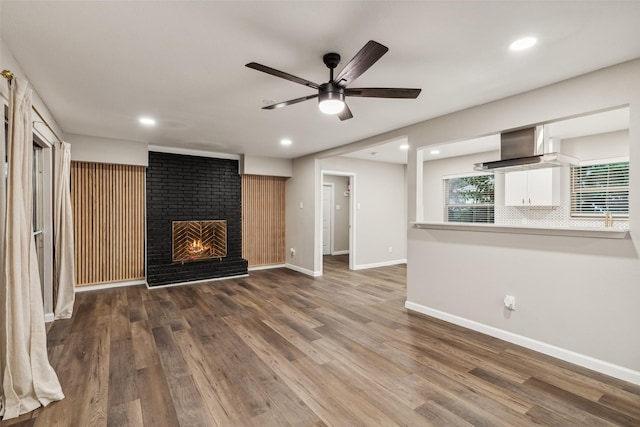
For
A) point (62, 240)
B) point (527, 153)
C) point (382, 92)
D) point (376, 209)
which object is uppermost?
point (382, 92)

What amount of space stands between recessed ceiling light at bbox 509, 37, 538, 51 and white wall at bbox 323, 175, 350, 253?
21.9 feet

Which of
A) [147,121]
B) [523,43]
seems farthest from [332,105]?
[147,121]

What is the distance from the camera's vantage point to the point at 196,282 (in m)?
5.48

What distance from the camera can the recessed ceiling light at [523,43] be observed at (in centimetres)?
201

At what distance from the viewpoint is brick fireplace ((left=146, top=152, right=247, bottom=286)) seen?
555cm

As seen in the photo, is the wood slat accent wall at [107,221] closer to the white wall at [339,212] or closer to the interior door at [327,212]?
the interior door at [327,212]

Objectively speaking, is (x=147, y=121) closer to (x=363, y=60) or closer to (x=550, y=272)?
(x=363, y=60)

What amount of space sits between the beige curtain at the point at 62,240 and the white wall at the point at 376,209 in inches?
161

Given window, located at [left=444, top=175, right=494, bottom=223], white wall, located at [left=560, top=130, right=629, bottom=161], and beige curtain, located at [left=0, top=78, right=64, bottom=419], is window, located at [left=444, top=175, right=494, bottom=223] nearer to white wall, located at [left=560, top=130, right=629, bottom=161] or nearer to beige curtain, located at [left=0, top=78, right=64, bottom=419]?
white wall, located at [left=560, top=130, right=629, bottom=161]

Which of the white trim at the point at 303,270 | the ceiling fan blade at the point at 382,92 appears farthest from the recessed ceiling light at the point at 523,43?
the white trim at the point at 303,270

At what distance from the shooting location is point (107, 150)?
4902 mm

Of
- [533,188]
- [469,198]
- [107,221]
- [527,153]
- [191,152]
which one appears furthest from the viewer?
[469,198]

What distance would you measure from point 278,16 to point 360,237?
212 inches

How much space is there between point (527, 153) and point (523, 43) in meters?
1.24
